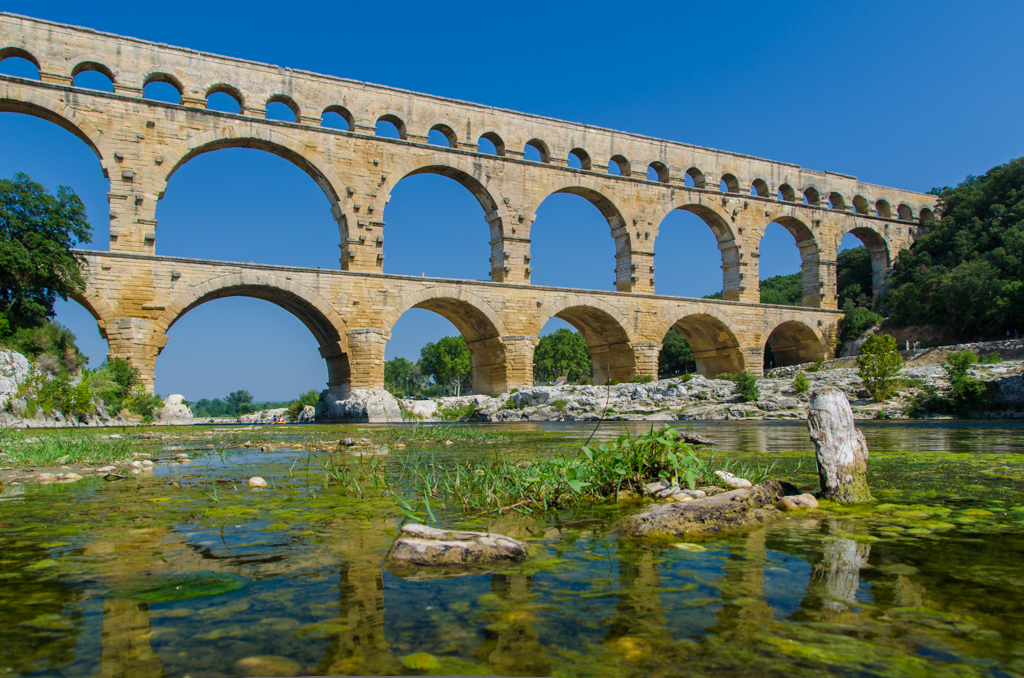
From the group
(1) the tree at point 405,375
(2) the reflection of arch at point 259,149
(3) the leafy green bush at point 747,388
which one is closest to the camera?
(2) the reflection of arch at point 259,149

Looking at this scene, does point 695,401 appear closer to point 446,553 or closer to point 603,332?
point 603,332

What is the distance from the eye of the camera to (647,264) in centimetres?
2359

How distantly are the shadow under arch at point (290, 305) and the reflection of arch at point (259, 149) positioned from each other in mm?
3135

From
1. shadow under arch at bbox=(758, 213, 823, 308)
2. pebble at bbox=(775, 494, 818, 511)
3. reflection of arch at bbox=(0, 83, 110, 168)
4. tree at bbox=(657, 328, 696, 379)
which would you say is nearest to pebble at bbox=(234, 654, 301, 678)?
pebble at bbox=(775, 494, 818, 511)

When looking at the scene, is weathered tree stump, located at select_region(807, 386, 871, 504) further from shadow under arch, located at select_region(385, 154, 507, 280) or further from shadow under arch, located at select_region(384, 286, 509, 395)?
shadow under arch, located at select_region(385, 154, 507, 280)

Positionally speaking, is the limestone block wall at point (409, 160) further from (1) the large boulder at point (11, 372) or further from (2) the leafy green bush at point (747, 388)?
(2) the leafy green bush at point (747, 388)

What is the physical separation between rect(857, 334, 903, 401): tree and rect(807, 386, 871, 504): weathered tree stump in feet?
52.6

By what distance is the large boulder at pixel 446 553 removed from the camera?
189 centimetres

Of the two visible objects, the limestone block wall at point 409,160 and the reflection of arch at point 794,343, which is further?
the reflection of arch at point 794,343

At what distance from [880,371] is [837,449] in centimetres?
1635

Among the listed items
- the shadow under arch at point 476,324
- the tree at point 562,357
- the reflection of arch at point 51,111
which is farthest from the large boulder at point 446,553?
the tree at point 562,357

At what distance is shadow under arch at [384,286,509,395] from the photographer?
19594 mm

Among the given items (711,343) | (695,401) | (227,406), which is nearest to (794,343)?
(711,343)

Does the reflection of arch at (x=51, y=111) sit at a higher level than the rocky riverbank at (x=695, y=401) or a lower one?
higher
